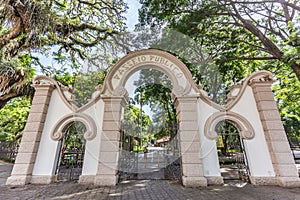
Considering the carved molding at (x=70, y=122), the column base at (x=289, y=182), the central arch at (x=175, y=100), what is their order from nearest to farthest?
1. the column base at (x=289, y=182)
2. the central arch at (x=175, y=100)
3. the carved molding at (x=70, y=122)

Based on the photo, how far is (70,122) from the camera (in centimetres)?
611

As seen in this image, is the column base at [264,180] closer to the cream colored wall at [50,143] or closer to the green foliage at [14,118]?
the cream colored wall at [50,143]

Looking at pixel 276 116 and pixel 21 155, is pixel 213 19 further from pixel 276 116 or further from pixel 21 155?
pixel 21 155

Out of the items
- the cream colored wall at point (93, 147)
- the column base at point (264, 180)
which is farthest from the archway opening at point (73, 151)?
the column base at point (264, 180)

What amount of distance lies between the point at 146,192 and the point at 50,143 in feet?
12.9

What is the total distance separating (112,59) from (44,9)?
431 cm

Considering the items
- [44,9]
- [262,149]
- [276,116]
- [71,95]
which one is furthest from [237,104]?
[44,9]

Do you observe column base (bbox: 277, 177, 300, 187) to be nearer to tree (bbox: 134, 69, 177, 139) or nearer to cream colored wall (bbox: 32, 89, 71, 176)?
tree (bbox: 134, 69, 177, 139)

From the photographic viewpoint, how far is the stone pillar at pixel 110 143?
5410mm

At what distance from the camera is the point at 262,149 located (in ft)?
18.2

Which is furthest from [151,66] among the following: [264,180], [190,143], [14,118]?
[14,118]

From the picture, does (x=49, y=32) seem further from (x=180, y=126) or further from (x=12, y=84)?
(x=180, y=126)

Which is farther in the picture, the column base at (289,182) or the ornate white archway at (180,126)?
the ornate white archway at (180,126)

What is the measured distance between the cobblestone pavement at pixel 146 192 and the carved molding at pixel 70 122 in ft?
5.31
